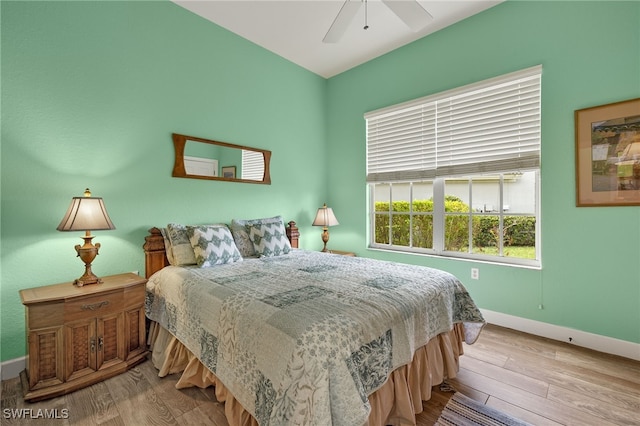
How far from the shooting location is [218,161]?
3.06 metres

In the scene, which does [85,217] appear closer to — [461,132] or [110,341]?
[110,341]

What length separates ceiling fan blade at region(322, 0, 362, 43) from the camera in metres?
1.94

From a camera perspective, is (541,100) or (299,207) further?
(299,207)

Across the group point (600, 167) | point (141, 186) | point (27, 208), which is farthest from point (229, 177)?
point (600, 167)

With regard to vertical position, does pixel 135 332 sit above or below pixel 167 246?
below

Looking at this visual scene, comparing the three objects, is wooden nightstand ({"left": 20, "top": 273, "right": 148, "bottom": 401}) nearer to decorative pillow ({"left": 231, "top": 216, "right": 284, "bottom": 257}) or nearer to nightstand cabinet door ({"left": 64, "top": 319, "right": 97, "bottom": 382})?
nightstand cabinet door ({"left": 64, "top": 319, "right": 97, "bottom": 382})

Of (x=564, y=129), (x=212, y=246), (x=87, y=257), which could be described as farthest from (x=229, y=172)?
(x=564, y=129)

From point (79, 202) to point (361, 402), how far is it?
7.29 feet

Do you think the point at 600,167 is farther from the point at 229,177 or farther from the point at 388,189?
the point at 229,177

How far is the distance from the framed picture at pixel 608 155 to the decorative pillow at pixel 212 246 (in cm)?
310

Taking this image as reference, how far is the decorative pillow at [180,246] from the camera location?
2.40 m

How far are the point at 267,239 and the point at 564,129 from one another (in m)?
2.94

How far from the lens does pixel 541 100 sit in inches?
99.0

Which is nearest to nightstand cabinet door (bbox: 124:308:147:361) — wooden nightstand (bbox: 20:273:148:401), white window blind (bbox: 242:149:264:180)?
wooden nightstand (bbox: 20:273:148:401)
